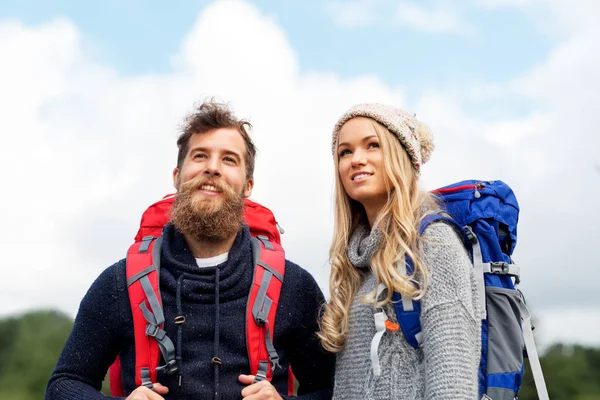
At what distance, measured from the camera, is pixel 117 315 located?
4.31 metres

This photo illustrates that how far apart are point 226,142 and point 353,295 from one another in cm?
137

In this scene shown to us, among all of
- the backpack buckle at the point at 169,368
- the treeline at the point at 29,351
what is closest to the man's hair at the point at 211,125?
the backpack buckle at the point at 169,368

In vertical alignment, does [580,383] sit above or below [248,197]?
above

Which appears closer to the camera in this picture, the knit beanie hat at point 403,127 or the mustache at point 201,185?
the knit beanie hat at point 403,127

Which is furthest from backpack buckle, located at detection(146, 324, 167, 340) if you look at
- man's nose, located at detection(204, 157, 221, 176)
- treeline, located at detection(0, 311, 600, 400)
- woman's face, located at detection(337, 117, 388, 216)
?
treeline, located at detection(0, 311, 600, 400)

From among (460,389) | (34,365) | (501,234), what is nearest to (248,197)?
(501,234)

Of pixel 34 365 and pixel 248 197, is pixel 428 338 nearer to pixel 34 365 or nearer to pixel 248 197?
pixel 248 197

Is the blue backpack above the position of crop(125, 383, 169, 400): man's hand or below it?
above

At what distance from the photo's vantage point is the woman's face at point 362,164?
4.04m

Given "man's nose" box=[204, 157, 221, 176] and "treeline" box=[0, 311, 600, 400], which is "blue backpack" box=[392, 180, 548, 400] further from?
"treeline" box=[0, 311, 600, 400]

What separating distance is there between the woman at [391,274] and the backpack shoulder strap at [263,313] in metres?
0.33

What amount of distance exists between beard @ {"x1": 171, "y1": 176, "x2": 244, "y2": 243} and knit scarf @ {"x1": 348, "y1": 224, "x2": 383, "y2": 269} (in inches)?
31.0

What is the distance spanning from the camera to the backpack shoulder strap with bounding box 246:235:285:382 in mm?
4223

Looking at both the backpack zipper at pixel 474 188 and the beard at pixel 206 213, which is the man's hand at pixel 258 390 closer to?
the beard at pixel 206 213
